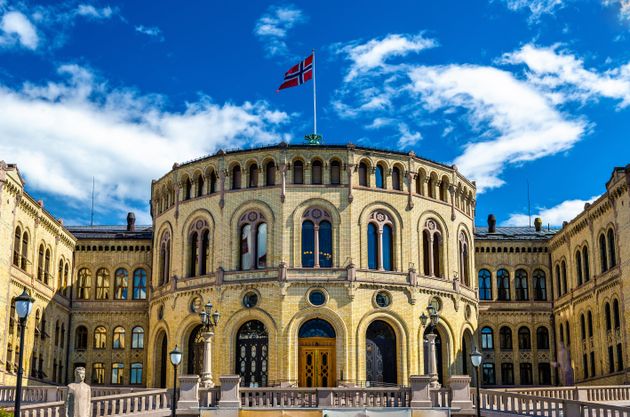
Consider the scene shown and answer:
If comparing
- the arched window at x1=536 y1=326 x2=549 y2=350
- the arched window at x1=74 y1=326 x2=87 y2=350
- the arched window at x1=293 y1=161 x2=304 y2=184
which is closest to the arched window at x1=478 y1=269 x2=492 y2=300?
the arched window at x1=536 y1=326 x2=549 y2=350

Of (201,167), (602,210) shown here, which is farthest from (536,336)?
(201,167)

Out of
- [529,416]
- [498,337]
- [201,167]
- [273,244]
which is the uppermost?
[201,167]

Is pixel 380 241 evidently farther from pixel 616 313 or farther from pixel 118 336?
pixel 118 336

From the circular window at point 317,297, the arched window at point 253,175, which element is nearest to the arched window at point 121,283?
the arched window at point 253,175

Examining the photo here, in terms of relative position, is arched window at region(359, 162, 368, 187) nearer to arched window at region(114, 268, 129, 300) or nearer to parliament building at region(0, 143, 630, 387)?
parliament building at region(0, 143, 630, 387)

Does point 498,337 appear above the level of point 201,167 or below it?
below

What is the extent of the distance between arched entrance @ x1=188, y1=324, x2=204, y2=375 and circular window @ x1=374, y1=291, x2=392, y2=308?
34.3 ft

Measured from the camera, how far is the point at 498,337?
2392 inches

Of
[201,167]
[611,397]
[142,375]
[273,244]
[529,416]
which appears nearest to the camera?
[529,416]

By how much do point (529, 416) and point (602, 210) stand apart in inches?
854

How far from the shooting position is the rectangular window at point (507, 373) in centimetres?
6012

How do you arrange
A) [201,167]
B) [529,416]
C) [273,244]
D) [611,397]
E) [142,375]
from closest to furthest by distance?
[529,416], [611,397], [273,244], [201,167], [142,375]

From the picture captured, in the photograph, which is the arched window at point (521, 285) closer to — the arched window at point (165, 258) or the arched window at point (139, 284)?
the arched window at point (165, 258)

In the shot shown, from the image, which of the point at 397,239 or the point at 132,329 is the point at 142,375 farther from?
the point at 397,239
